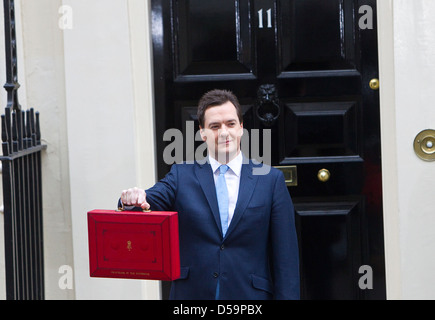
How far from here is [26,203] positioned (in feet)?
11.6

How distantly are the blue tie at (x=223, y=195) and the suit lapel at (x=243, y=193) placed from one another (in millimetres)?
37

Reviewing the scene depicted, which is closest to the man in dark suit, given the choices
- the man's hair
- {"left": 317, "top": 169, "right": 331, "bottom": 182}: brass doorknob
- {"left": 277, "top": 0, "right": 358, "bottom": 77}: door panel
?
the man's hair

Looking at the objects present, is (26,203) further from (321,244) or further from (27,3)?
(321,244)

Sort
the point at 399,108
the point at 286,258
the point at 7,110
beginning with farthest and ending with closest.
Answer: the point at 399,108, the point at 7,110, the point at 286,258

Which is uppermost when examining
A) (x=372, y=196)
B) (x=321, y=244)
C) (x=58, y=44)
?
(x=58, y=44)

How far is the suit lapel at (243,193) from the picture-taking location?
9.47 feet

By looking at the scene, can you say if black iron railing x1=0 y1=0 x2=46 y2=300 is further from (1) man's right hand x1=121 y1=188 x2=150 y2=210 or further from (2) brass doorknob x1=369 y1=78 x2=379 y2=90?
(2) brass doorknob x1=369 y1=78 x2=379 y2=90

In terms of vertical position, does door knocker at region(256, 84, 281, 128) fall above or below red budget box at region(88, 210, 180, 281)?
above

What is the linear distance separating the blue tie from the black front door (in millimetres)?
983

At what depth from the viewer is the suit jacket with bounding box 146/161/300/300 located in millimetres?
2896

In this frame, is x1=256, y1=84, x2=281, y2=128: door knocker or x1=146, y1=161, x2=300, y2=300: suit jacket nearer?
x1=146, y1=161, x2=300, y2=300: suit jacket

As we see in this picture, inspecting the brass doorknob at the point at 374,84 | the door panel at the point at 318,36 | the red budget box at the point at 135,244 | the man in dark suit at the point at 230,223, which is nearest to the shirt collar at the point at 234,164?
the man in dark suit at the point at 230,223

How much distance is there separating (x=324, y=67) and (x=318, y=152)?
449mm

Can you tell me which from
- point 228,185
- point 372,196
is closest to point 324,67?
point 372,196
